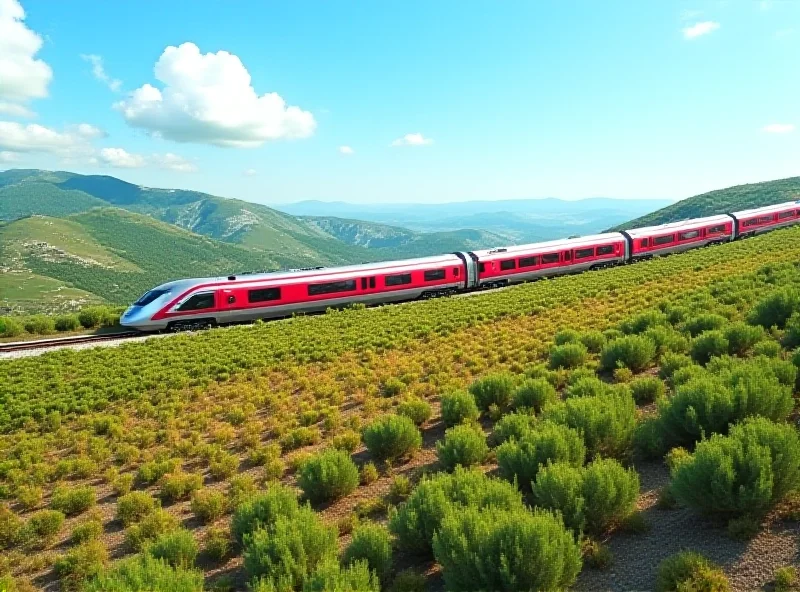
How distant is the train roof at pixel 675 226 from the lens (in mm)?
37250

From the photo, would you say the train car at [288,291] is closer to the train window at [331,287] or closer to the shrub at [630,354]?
the train window at [331,287]

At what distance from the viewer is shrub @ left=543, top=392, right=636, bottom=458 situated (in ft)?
26.2

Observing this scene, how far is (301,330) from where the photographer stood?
75.2 ft

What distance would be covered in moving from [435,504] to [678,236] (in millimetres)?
38945

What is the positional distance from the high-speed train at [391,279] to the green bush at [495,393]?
15.7 metres

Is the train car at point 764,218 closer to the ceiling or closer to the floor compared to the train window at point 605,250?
closer to the ceiling

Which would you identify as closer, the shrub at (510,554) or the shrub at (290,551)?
the shrub at (510,554)

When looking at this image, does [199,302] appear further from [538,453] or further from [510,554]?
[510,554]

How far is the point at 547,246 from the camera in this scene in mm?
33656

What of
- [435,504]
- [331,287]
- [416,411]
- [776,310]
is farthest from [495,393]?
[331,287]

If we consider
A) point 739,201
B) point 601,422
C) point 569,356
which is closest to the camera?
point 601,422

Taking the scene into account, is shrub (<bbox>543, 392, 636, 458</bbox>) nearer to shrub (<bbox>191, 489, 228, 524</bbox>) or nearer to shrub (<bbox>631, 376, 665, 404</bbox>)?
shrub (<bbox>631, 376, 665, 404</bbox>)

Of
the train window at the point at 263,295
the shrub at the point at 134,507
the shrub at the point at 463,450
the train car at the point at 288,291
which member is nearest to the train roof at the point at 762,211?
the train car at the point at 288,291

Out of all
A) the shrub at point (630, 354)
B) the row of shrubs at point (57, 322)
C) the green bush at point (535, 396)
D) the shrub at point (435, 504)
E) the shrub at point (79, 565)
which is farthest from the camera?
the row of shrubs at point (57, 322)
